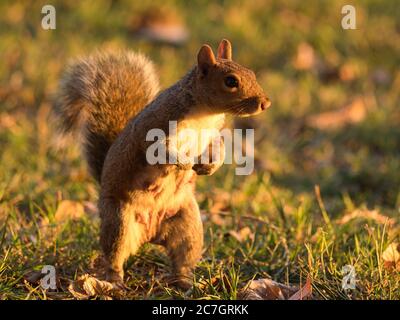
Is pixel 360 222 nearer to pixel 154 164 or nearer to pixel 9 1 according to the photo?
pixel 154 164

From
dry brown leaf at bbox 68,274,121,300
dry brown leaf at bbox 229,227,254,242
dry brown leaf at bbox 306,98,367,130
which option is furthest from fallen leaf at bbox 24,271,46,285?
dry brown leaf at bbox 306,98,367,130

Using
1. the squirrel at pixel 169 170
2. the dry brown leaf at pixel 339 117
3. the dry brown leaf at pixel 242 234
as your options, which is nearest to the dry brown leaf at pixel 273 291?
the squirrel at pixel 169 170

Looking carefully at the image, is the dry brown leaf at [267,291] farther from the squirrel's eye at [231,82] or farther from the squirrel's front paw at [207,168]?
the squirrel's eye at [231,82]

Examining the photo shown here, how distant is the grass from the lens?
318 cm

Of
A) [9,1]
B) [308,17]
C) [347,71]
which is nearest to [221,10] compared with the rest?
[308,17]

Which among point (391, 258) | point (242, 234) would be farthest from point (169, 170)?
point (391, 258)

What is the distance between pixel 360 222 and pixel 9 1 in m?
4.37

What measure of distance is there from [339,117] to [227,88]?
3.12m

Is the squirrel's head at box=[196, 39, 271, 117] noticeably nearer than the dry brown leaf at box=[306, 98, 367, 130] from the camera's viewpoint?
Yes

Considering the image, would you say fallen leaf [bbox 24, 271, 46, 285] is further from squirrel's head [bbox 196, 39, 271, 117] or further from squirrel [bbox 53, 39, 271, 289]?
squirrel's head [bbox 196, 39, 271, 117]

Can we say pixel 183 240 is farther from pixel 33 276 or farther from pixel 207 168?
pixel 33 276

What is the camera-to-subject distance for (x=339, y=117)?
236 inches

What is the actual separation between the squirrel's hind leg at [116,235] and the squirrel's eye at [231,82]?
643 millimetres

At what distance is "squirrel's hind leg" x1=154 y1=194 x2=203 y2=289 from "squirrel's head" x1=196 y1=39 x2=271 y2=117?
1.55 feet
